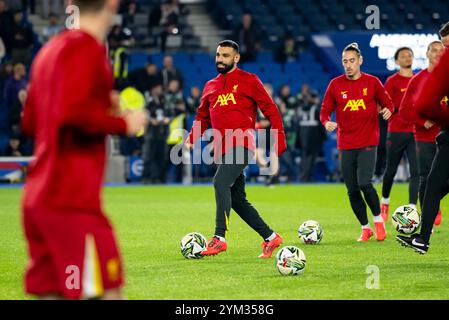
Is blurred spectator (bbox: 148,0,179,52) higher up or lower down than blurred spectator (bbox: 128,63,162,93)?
higher up

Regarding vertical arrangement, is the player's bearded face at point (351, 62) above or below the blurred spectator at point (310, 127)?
above

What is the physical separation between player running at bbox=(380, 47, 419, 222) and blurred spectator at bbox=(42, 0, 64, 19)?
675 inches

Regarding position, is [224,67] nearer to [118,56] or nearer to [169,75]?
[118,56]

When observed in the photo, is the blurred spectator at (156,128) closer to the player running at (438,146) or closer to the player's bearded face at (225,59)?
the player's bearded face at (225,59)

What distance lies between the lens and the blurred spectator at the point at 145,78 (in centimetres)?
2522

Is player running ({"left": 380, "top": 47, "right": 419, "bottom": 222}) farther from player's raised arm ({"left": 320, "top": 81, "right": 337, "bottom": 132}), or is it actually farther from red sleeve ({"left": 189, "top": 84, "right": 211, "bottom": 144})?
red sleeve ({"left": 189, "top": 84, "right": 211, "bottom": 144})

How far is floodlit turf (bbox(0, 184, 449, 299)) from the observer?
819cm

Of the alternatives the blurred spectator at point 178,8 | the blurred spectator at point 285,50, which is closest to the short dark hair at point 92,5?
the blurred spectator at point 178,8

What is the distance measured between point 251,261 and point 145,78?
614 inches

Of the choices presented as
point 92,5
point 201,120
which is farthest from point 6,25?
point 92,5

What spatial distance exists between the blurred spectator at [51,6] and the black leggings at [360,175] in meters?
18.9

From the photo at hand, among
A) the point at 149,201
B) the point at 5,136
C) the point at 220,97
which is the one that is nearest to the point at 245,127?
the point at 220,97

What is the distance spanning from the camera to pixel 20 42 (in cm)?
2573

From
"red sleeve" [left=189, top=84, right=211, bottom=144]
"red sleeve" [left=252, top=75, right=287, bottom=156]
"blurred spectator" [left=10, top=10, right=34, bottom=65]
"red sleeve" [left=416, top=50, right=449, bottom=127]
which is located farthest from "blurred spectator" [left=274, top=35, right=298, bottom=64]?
"red sleeve" [left=416, top=50, right=449, bottom=127]
